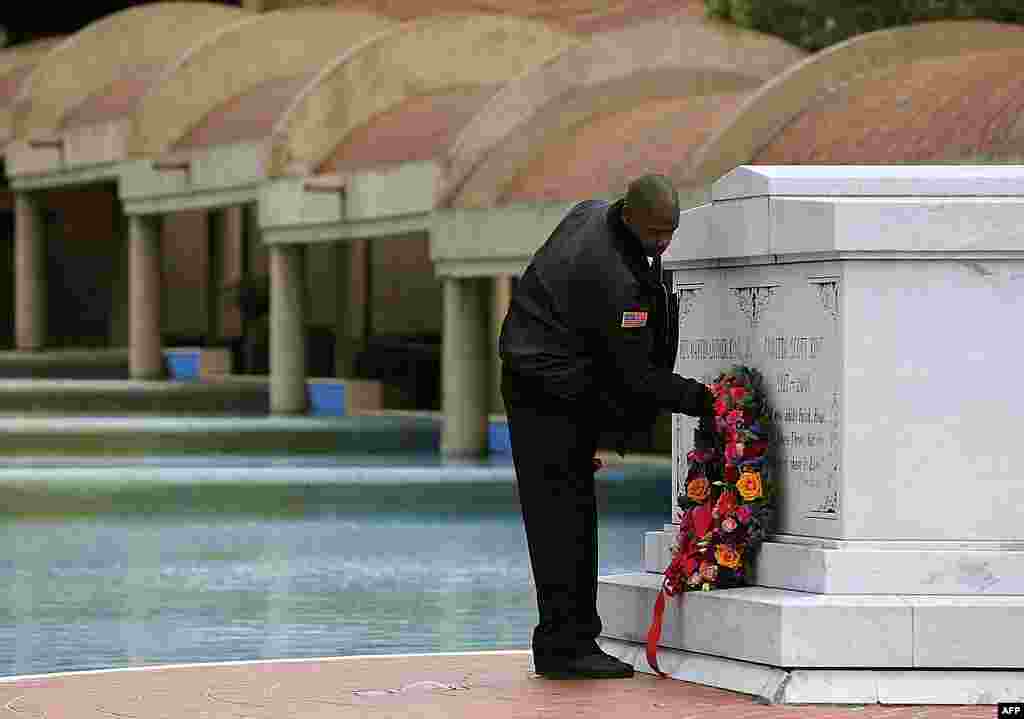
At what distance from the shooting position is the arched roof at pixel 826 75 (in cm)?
2230

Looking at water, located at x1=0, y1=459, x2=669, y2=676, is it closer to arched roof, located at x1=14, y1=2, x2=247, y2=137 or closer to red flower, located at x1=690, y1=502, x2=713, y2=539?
red flower, located at x1=690, y1=502, x2=713, y2=539

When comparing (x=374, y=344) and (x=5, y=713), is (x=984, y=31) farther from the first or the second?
(x=5, y=713)

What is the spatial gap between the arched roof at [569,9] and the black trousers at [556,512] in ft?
103

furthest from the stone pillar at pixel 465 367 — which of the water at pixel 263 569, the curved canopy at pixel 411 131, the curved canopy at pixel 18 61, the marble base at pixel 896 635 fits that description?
the curved canopy at pixel 18 61

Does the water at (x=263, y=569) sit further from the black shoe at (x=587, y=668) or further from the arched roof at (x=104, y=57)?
the arched roof at (x=104, y=57)

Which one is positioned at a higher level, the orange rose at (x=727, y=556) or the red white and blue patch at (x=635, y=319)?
the red white and blue patch at (x=635, y=319)

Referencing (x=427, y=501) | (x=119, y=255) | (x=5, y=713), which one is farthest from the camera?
(x=119, y=255)

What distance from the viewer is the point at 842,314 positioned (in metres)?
8.80

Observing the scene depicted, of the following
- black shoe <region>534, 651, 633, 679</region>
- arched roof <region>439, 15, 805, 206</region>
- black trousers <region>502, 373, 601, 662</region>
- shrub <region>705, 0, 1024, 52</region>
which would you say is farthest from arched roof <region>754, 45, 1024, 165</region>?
shrub <region>705, 0, 1024, 52</region>

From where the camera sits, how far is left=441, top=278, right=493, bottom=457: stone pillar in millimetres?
26453

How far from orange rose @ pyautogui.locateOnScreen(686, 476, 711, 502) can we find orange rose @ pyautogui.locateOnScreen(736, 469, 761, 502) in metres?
0.25

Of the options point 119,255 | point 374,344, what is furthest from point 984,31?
point 119,255

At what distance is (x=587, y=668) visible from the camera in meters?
9.12

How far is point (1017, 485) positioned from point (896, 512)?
0.44 meters
